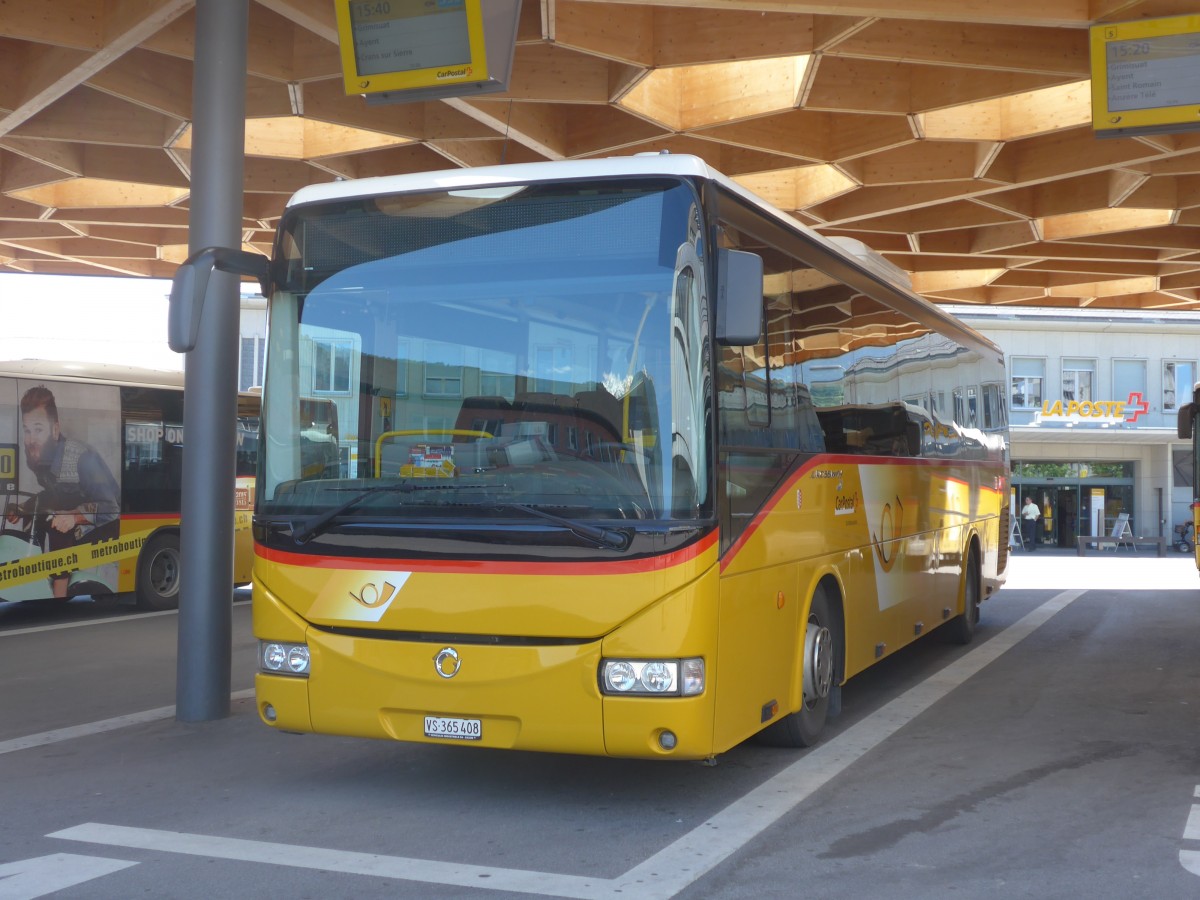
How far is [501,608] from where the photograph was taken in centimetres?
617

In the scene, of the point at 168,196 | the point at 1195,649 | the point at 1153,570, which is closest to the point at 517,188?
the point at 1195,649

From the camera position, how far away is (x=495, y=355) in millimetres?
6293

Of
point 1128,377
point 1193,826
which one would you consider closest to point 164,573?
point 1193,826

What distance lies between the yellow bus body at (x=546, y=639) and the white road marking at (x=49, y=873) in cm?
122

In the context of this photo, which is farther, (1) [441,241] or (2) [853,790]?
(2) [853,790]

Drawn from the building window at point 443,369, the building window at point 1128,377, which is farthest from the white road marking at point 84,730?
the building window at point 1128,377

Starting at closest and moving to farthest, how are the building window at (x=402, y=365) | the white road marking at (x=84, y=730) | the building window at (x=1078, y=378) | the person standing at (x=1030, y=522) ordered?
the building window at (x=402, y=365) < the white road marking at (x=84, y=730) < the person standing at (x=1030, y=522) < the building window at (x=1078, y=378)

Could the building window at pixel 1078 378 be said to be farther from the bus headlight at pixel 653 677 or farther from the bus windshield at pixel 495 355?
the bus headlight at pixel 653 677

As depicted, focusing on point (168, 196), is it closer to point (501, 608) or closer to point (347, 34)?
point (347, 34)

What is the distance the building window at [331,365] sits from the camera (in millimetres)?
6617

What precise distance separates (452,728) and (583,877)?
3.80ft

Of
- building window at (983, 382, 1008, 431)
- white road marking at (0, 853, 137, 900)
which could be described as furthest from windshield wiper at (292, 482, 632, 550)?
building window at (983, 382, 1008, 431)

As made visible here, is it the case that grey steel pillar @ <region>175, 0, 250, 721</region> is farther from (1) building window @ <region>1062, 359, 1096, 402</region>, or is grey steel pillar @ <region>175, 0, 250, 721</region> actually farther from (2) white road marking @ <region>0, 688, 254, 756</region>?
(1) building window @ <region>1062, 359, 1096, 402</region>

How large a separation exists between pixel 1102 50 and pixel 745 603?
5.96 metres
